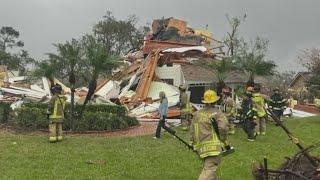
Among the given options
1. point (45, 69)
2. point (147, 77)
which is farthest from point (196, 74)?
point (45, 69)

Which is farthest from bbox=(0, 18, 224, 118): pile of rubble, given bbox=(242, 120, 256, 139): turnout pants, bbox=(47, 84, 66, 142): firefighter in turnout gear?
bbox=(47, 84, 66, 142): firefighter in turnout gear

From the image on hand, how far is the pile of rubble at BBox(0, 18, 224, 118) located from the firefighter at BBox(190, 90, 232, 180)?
1795cm

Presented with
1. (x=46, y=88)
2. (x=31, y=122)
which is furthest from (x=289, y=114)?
(x=31, y=122)

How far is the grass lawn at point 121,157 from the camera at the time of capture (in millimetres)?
13133

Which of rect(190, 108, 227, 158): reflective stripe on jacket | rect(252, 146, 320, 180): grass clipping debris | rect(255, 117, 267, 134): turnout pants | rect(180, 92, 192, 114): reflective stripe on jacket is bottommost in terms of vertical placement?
rect(255, 117, 267, 134): turnout pants

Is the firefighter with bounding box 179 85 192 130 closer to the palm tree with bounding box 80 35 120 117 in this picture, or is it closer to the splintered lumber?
the palm tree with bounding box 80 35 120 117

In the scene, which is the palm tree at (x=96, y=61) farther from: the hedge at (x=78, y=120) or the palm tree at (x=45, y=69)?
the palm tree at (x=45, y=69)

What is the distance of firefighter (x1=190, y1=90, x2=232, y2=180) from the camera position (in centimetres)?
1012

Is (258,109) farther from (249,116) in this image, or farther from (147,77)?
(147,77)

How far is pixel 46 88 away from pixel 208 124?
995 inches

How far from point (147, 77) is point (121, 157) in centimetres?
1828

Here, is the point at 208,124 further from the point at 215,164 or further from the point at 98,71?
the point at 98,71

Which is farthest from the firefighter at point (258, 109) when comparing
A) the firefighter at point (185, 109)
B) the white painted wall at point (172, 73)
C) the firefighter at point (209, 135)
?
the white painted wall at point (172, 73)

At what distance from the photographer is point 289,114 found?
34062 mm
